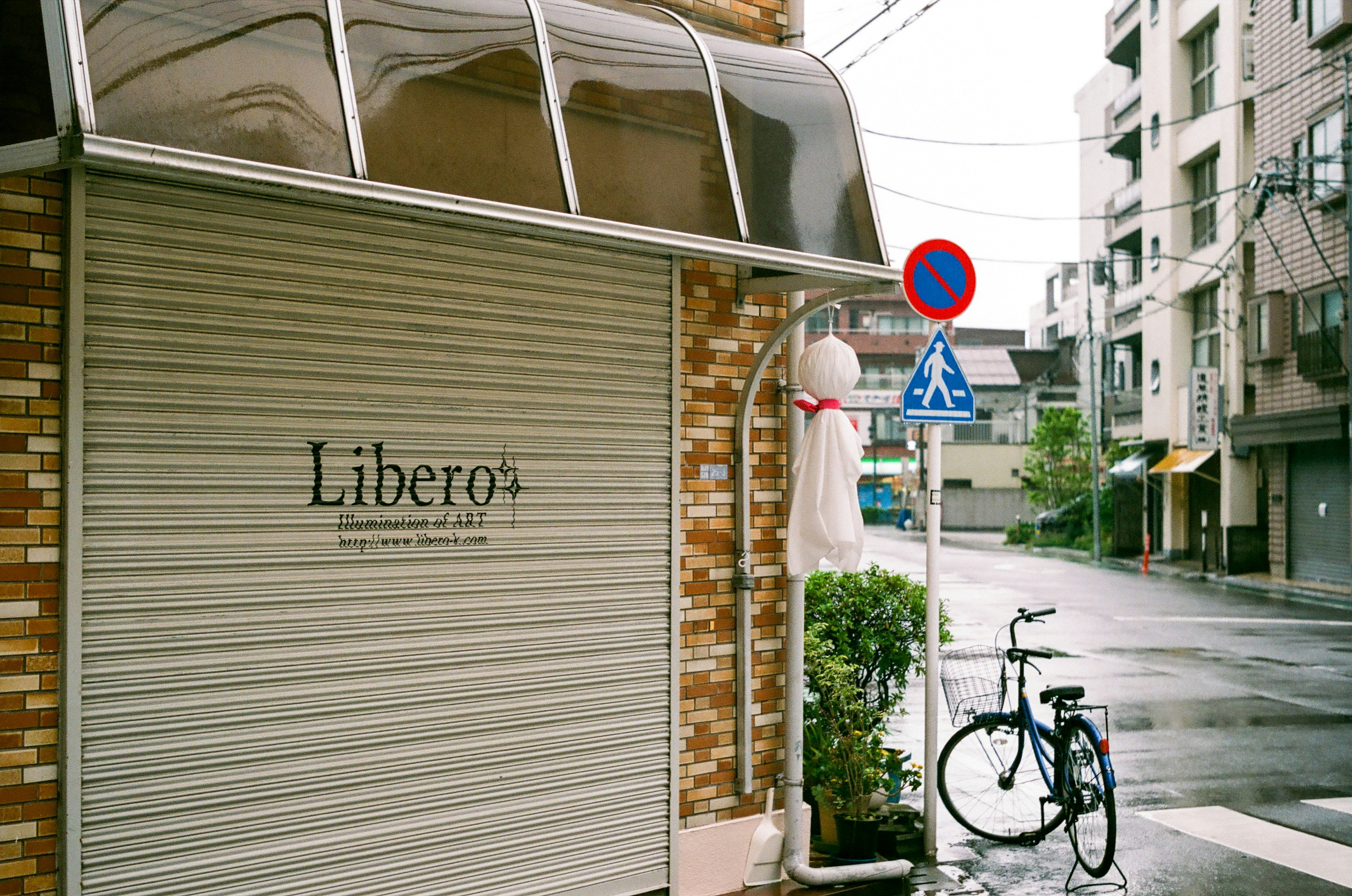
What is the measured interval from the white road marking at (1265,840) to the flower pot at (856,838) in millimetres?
2673

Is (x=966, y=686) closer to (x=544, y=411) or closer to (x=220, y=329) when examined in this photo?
(x=544, y=411)

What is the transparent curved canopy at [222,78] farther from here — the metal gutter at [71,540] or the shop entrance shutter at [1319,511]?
the shop entrance shutter at [1319,511]

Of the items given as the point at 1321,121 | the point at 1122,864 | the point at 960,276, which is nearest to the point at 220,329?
the point at 960,276

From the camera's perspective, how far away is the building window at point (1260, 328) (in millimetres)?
28109

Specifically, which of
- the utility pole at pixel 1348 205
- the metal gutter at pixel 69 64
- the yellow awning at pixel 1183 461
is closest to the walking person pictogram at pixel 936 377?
the metal gutter at pixel 69 64

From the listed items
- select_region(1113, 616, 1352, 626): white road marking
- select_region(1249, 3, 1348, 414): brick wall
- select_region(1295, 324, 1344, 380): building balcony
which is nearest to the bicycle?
select_region(1113, 616, 1352, 626): white road marking

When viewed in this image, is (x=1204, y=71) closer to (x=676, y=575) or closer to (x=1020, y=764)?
(x=1020, y=764)

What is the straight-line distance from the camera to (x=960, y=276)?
720 centimetres

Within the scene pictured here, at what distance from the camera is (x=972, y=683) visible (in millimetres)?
7781

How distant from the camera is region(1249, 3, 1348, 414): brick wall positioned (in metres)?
25.9

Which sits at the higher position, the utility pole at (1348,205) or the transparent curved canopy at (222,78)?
the utility pole at (1348,205)

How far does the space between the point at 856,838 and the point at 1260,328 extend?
27457mm

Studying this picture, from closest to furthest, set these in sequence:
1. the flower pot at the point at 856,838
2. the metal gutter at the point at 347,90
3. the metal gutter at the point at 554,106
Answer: the metal gutter at the point at 347,90
the metal gutter at the point at 554,106
the flower pot at the point at 856,838

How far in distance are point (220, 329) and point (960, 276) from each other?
4.87 metres
